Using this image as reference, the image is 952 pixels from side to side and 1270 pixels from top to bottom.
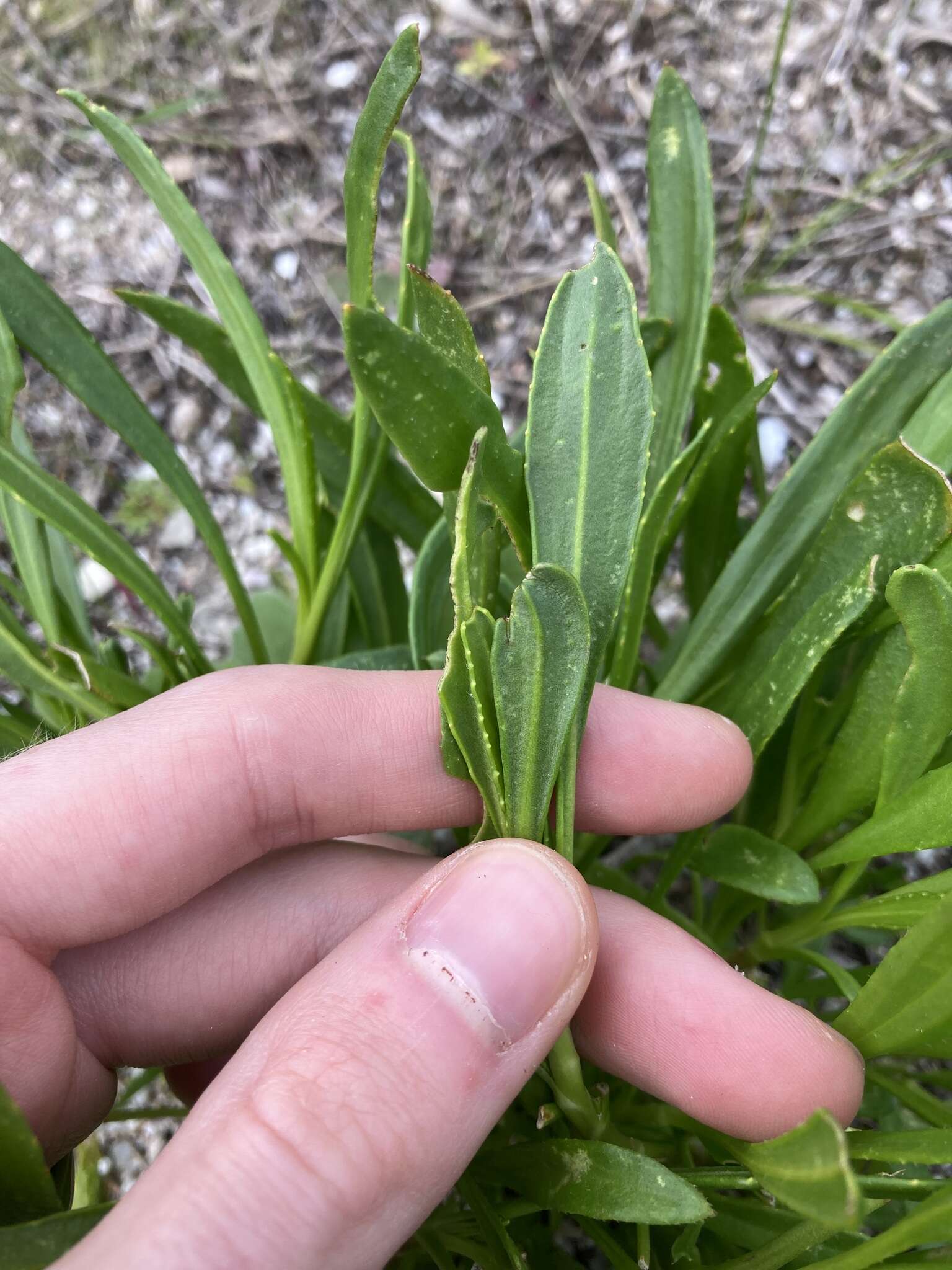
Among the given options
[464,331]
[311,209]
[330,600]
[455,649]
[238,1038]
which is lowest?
[238,1038]

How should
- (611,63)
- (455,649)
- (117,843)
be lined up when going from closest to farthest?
(455,649)
(117,843)
(611,63)

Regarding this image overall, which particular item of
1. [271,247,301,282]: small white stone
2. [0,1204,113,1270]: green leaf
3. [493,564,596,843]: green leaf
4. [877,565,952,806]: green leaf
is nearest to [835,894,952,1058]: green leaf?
[877,565,952,806]: green leaf

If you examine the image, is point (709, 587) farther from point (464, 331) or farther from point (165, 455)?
point (165, 455)

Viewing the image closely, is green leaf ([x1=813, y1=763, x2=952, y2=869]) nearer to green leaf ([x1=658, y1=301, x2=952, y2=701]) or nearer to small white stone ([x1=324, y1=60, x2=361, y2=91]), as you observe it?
green leaf ([x1=658, y1=301, x2=952, y2=701])

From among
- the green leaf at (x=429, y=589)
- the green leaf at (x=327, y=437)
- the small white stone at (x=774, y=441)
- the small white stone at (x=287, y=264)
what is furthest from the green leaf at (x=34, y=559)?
the small white stone at (x=774, y=441)

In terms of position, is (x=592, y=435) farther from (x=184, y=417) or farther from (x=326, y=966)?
(x=184, y=417)

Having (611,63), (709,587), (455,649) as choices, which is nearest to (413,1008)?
(455,649)

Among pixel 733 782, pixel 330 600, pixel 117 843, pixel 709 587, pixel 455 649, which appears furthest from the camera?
pixel 709 587
